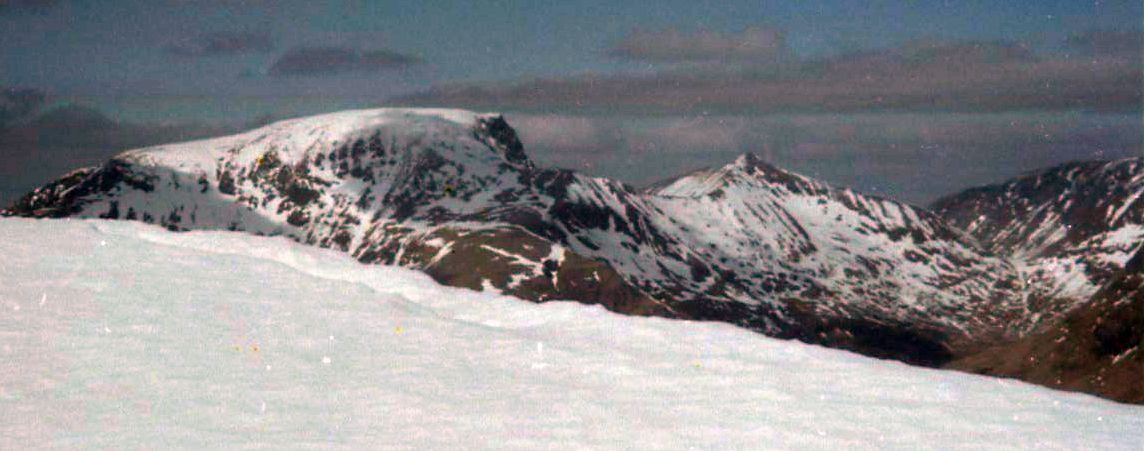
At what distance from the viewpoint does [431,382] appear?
39.0ft

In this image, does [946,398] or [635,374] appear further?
[635,374]

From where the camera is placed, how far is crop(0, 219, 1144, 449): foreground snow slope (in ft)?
32.2

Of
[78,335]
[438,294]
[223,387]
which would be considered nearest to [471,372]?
[223,387]

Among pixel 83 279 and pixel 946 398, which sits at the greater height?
pixel 946 398

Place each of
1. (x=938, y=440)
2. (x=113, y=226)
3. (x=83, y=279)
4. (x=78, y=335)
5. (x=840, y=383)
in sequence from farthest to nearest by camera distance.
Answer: (x=113, y=226)
(x=83, y=279)
(x=78, y=335)
(x=840, y=383)
(x=938, y=440)

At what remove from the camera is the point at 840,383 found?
39.4 ft

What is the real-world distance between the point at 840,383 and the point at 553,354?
13.5 ft

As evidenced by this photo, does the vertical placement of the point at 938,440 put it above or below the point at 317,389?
above

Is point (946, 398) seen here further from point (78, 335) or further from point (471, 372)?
point (78, 335)

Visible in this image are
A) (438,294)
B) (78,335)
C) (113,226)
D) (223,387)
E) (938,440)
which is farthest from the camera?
(113,226)

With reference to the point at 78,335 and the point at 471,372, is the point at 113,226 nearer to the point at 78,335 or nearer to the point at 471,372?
the point at 78,335

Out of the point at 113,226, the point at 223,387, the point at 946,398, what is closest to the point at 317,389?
the point at 223,387

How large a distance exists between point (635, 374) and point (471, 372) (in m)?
2.22

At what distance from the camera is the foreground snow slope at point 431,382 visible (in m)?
9.81
